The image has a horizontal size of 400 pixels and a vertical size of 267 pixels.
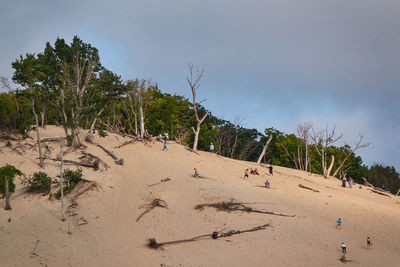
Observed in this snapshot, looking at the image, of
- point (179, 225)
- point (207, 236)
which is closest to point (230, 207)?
point (207, 236)

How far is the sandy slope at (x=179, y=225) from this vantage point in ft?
50.7

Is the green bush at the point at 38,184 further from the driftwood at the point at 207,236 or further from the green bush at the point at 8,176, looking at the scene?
the driftwood at the point at 207,236

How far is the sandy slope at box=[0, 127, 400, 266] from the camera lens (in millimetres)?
15445

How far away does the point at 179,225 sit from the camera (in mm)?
18969

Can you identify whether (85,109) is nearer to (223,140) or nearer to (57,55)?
(57,55)

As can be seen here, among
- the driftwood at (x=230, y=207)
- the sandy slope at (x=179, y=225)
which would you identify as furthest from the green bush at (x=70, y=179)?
the driftwood at (x=230, y=207)

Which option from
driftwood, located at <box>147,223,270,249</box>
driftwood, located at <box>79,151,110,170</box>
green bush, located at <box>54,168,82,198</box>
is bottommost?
driftwood, located at <box>147,223,270,249</box>

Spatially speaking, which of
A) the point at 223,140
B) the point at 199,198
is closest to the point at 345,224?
the point at 199,198

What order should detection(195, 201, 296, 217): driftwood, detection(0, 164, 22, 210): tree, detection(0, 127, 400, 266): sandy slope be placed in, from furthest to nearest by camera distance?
1. detection(195, 201, 296, 217): driftwood
2. detection(0, 164, 22, 210): tree
3. detection(0, 127, 400, 266): sandy slope

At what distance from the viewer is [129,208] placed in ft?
68.4

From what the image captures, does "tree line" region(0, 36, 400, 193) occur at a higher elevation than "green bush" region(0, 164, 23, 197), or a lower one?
higher

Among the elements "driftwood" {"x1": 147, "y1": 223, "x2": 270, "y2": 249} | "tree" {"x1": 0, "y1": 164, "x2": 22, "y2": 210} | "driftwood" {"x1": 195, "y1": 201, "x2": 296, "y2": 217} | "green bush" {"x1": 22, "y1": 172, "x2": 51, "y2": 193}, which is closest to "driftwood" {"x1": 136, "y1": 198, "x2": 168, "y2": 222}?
"driftwood" {"x1": 195, "y1": 201, "x2": 296, "y2": 217}

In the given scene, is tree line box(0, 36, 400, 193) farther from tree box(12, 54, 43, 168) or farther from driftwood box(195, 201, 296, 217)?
driftwood box(195, 201, 296, 217)

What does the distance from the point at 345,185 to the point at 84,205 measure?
31.6m
